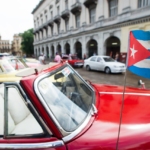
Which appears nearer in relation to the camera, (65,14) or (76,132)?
(76,132)

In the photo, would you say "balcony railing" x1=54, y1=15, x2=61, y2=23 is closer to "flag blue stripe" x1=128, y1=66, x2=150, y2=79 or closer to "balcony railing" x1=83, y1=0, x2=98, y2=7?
"balcony railing" x1=83, y1=0, x2=98, y2=7

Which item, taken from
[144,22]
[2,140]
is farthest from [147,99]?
[144,22]

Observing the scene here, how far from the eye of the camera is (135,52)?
1.89 metres

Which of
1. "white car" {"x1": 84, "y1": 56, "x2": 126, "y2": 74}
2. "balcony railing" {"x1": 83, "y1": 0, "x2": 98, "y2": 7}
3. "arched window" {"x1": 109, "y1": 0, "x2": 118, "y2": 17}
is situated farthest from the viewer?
"balcony railing" {"x1": 83, "y1": 0, "x2": 98, "y2": 7}

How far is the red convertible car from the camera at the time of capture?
1.23m

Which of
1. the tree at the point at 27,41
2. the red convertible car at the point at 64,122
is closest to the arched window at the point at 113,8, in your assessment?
the red convertible car at the point at 64,122

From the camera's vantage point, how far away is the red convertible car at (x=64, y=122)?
4.03ft

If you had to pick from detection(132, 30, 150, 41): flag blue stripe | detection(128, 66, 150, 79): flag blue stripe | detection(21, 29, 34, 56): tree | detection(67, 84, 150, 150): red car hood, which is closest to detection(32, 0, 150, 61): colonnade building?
detection(132, 30, 150, 41): flag blue stripe

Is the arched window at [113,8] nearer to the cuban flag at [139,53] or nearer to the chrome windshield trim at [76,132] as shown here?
the cuban flag at [139,53]

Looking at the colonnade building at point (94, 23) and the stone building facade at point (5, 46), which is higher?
the stone building facade at point (5, 46)

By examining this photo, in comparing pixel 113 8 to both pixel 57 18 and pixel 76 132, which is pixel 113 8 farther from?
pixel 76 132

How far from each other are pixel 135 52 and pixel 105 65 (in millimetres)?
9909

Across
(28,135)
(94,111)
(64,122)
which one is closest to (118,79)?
(94,111)

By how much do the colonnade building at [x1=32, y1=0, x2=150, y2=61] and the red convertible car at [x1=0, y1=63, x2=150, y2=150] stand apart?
Answer: 14.1 meters
